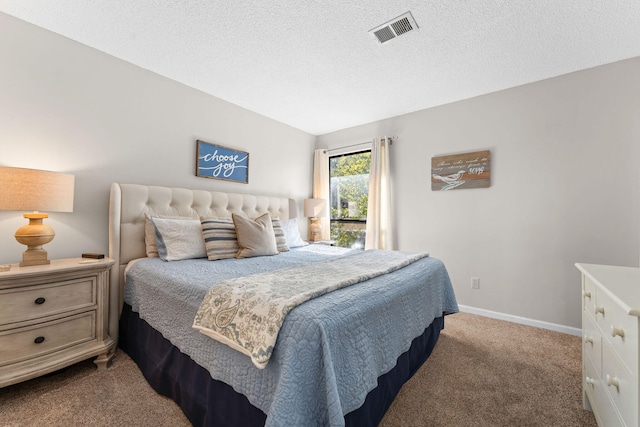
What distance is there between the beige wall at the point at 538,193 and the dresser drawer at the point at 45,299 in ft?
10.6

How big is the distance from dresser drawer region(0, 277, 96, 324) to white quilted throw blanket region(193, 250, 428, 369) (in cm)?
108

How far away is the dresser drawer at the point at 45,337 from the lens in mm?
1512

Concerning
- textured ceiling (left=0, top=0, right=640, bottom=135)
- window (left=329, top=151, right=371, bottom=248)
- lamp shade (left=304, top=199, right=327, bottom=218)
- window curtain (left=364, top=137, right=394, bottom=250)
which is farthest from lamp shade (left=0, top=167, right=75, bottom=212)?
window (left=329, top=151, right=371, bottom=248)

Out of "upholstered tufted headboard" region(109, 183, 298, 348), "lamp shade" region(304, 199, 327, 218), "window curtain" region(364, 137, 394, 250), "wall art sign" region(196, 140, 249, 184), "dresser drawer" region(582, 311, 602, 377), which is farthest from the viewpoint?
"lamp shade" region(304, 199, 327, 218)

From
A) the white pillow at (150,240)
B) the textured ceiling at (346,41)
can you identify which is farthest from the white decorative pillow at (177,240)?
the textured ceiling at (346,41)

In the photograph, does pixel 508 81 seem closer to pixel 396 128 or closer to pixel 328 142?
pixel 396 128

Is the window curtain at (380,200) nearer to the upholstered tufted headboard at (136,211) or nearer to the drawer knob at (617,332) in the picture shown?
the upholstered tufted headboard at (136,211)

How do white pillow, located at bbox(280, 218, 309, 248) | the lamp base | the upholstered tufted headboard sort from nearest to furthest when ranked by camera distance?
the lamp base < the upholstered tufted headboard < white pillow, located at bbox(280, 218, 309, 248)

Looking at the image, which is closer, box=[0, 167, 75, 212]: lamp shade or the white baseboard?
box=[0, 167, 75, 212]: lamp shade

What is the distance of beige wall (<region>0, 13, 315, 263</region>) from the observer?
1906 mm

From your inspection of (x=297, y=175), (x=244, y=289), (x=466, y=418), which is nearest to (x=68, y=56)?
(x=244, y=289)

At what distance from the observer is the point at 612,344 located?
3.60 feet

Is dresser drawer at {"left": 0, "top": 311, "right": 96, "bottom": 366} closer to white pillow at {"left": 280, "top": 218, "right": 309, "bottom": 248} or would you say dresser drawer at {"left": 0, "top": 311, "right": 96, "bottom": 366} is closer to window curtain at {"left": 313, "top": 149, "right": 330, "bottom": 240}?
white pillow at {"left": 280, "top": 218, "right": 309, "bottom": 248}

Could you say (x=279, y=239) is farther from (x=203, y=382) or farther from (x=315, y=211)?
(x=203, y=382)
